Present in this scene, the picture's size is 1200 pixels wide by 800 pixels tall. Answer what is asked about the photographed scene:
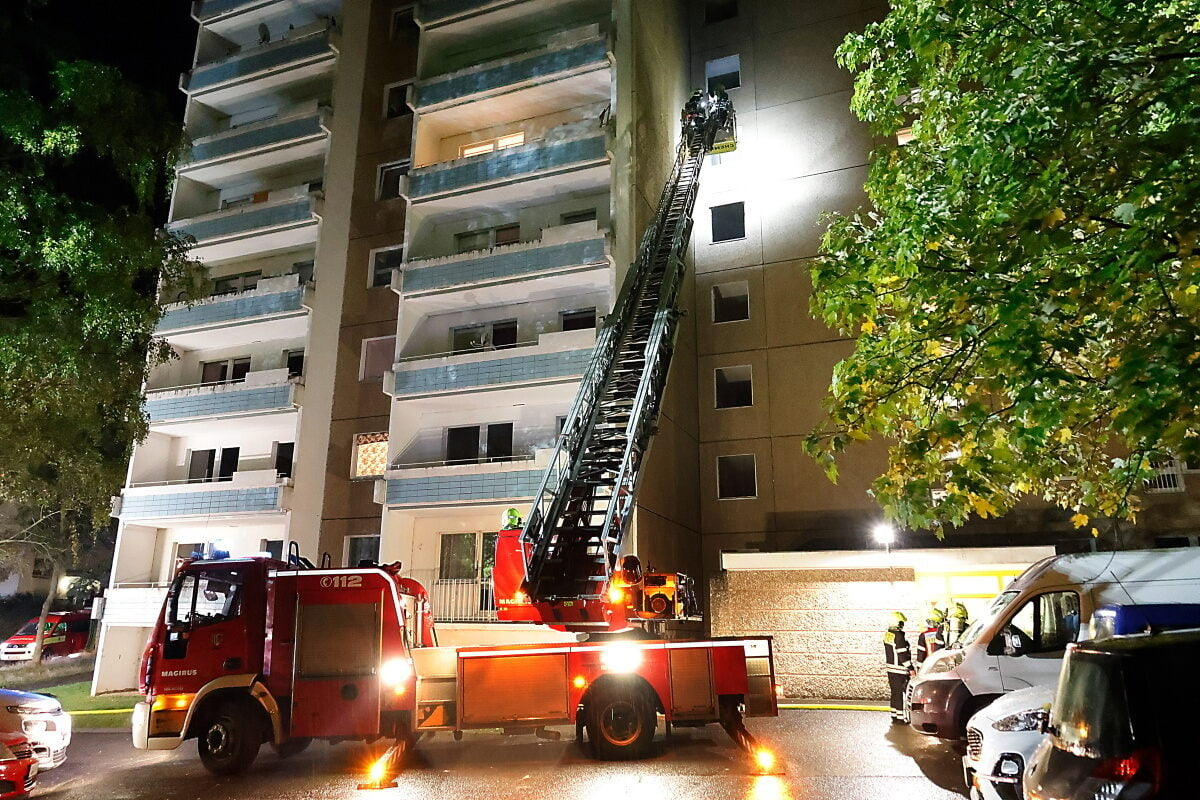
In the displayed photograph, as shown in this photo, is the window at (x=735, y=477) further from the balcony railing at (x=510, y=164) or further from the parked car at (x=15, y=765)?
the parked car at (x=15, y=765)

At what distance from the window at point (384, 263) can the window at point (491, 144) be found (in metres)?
3.38

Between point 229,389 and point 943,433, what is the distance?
19.5m

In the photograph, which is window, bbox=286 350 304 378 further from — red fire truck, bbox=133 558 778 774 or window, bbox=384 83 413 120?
red fire truck, bbox=133 558 778 774

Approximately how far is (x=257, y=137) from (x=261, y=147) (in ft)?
1.46

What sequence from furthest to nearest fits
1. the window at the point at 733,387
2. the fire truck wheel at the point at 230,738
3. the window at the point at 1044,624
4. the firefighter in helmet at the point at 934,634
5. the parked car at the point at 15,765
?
the window at the point at 733,387, the firefighter in helmet at the point at 934,634, the fire truck wheel at the point at 230,738, the window at the point at 1044,624, the parked car at the point at 15,765

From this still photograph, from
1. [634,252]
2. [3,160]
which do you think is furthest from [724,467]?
[3,160]

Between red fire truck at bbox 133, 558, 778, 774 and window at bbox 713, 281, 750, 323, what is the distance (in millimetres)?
12638

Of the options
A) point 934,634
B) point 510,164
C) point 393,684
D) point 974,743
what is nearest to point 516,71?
point 510,164

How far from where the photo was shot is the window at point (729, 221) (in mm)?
21812

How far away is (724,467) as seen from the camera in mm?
20422

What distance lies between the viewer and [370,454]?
20609 mm

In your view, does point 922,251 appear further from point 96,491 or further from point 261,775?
point 96,491

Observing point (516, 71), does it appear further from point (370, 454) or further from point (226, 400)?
point (226, 400)

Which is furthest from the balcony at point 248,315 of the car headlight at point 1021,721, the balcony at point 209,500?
the car headlight at point 1021,721
